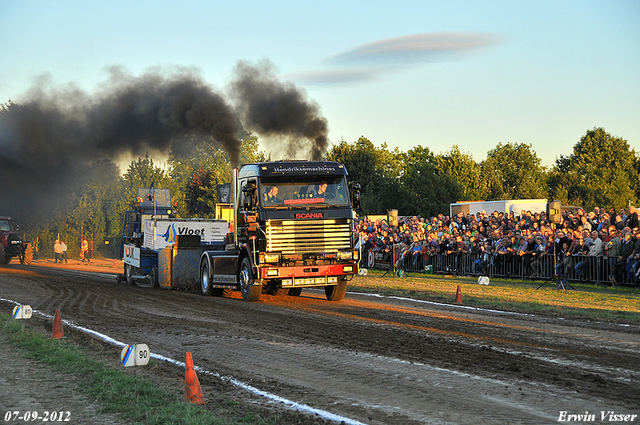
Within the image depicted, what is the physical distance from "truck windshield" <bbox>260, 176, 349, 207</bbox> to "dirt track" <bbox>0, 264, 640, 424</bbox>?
2.61m

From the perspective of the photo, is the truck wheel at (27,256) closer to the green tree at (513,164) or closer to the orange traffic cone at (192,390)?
the orange traffic cone at (192,390)

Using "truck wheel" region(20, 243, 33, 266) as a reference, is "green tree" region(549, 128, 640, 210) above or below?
above

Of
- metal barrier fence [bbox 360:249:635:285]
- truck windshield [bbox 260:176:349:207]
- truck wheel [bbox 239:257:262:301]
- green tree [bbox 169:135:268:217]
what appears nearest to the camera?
truck windshield [bbox 260:176:349:207]

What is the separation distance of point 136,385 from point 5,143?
32.4 metres

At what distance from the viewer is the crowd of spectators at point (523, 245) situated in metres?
19.4

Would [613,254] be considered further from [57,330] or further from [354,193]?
[57,330]

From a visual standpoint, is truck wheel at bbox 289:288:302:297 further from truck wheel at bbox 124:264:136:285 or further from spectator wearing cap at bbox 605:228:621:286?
spectator wearing cap at bbox 605:228:621:286

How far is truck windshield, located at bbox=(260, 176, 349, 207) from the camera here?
52.6 feet

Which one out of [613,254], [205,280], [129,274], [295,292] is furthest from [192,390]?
[129,274]

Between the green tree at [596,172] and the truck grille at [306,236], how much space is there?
61.5 metres

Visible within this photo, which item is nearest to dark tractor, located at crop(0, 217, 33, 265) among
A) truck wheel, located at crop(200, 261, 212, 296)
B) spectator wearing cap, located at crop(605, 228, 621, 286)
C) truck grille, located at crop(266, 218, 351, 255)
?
truck wheel, located at crop(200, 261, 212, 296)

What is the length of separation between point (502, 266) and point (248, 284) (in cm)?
1084

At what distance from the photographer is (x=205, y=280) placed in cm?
1962

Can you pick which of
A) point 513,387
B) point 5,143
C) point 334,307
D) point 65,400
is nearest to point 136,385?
point 65,400
